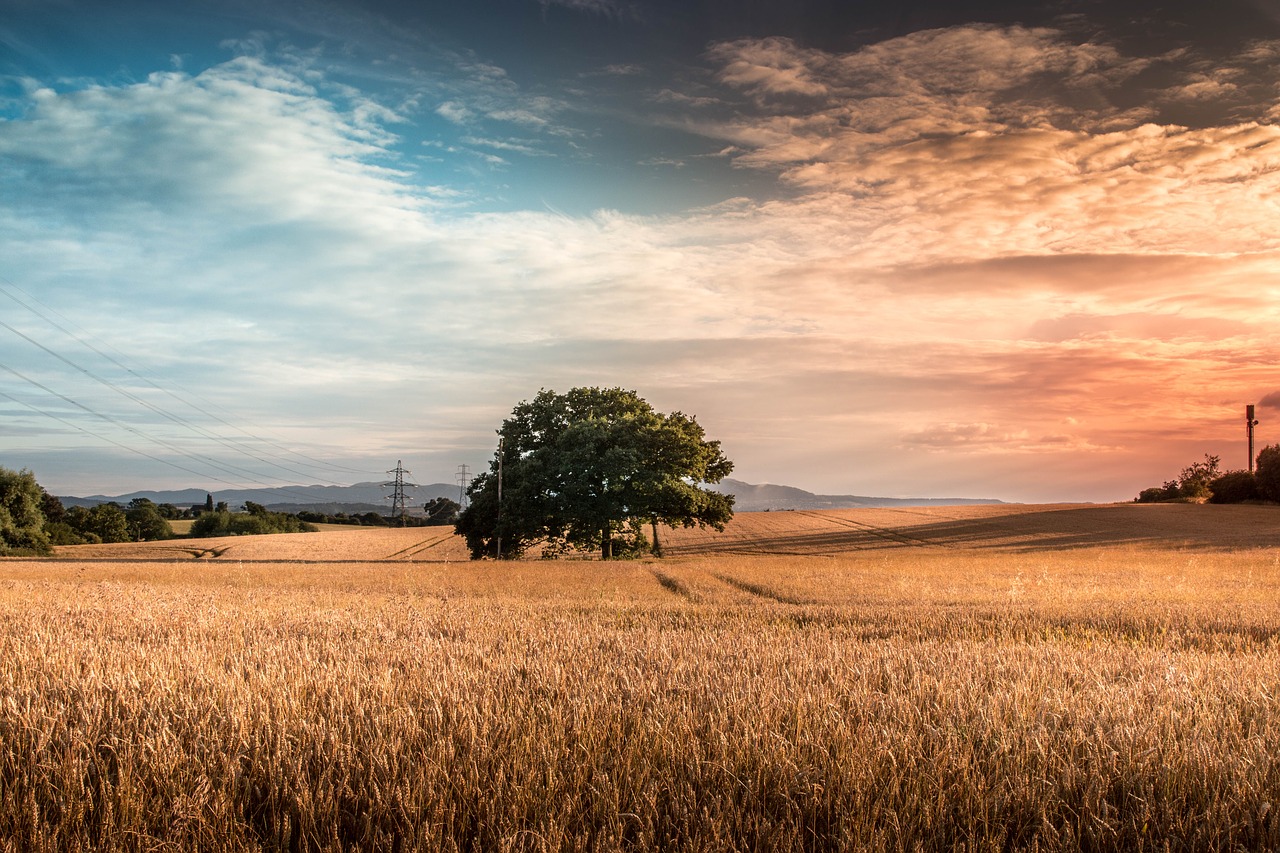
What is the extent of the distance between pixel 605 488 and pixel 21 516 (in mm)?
52369

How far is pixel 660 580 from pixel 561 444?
2143cm

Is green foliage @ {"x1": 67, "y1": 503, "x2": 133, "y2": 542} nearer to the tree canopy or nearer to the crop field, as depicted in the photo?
the tree canopy

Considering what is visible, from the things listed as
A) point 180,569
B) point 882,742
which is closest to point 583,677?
point 882,742

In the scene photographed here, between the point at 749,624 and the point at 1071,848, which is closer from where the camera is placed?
the point at 1071,848

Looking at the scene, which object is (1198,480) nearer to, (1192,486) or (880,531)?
(1192,486)

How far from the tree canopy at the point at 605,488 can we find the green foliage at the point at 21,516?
38.9 meters

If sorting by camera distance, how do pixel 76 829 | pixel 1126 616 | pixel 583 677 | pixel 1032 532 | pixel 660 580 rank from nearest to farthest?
1. pixel 76 829
2. pixel 583 677
3. pixel 1126 616
4. pixel 660 580
5. pixel 1032 532

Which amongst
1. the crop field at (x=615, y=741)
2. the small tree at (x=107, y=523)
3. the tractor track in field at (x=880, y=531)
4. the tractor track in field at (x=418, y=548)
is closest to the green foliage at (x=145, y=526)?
the small tree at (x=107, y=523)

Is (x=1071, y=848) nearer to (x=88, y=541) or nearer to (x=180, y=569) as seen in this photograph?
(x=180, y=569)

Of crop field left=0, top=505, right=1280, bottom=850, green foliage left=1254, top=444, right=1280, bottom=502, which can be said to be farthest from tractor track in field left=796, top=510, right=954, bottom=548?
crop field left=0, top=505, right=1280, bottom=850

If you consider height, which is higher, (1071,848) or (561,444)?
(561,444)

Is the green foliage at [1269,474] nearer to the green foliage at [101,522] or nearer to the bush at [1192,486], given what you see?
the bush at [1192,486]

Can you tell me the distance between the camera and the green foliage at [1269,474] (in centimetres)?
8212

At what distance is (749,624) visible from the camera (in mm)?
13758
